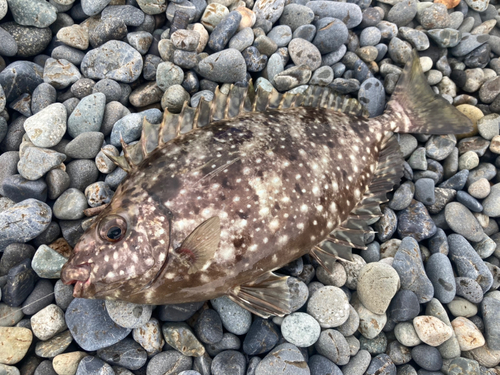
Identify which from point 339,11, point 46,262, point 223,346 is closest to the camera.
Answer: point 46,262

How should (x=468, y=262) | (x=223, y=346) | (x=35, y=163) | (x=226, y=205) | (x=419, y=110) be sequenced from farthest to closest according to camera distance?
(x=419, y=110) < (x=468, y=262) < (x=35, y=163) < (x=223, y=346) < (x=226, y=205)

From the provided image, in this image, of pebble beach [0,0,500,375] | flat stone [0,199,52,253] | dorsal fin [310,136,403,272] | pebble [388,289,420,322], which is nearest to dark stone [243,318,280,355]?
pebble beach [0,0,500,375]

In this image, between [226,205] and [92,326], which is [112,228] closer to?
[226,205]

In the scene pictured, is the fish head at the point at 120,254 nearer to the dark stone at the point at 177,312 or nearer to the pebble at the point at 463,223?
the dark stone at the point at 177,312

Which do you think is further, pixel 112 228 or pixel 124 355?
pixel 124 355

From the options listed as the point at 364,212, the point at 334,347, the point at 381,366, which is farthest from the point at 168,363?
the point at 364,212

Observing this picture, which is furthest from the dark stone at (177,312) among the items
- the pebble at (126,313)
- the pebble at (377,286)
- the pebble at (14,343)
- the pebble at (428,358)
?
the pebble at (428,358)

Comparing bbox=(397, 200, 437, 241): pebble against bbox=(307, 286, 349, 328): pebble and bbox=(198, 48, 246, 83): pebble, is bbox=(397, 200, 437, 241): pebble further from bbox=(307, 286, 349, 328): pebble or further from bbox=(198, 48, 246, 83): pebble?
bbox=(198, 48, 246, 83): pebble

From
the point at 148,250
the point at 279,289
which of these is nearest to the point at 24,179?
the point at 148,250
